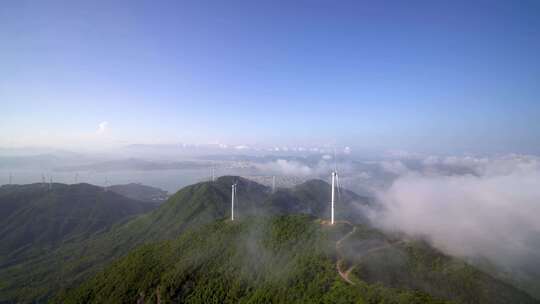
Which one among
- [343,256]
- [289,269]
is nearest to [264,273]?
[289,269]

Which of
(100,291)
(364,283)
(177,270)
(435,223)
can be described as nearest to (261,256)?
(177,270)

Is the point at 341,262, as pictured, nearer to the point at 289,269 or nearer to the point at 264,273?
the point at 289,269

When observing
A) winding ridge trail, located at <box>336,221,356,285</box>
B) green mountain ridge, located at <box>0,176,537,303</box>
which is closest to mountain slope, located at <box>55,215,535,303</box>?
green mountain ridge, located at <box>0,176,537,303</box>

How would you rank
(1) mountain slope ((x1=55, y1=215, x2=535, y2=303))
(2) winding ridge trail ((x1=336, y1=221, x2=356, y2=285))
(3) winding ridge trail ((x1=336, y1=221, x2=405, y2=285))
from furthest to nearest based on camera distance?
(3) winding ridge trail ((x1=336, y1=221, x2=405, y2=285)), (2) winding ridge trail ((x1=336, y1=221, x2=356, y2=285)), (1) mountain slope ((x1=55, y1=215, x2=535, y2=303))

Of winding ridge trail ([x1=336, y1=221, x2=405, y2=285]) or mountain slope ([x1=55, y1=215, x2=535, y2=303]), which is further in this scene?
winding ridge trail ([x1=336, y1=221, x2=405, y2=285])

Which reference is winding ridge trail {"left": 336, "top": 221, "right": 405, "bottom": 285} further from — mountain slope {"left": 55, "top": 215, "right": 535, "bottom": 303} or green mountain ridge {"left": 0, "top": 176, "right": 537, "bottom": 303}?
mountain slope {"left": 55, "top": 215, "right": 535, "bottom": 303}

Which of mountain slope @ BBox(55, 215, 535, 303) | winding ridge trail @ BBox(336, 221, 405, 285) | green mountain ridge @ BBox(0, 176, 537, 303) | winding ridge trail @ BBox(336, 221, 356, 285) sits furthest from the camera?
winding ridge trail @ BBox(336, 221, 405, 285)

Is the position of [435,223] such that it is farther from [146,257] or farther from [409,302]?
[146,257]

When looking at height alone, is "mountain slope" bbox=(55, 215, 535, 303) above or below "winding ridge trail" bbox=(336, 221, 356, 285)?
below
